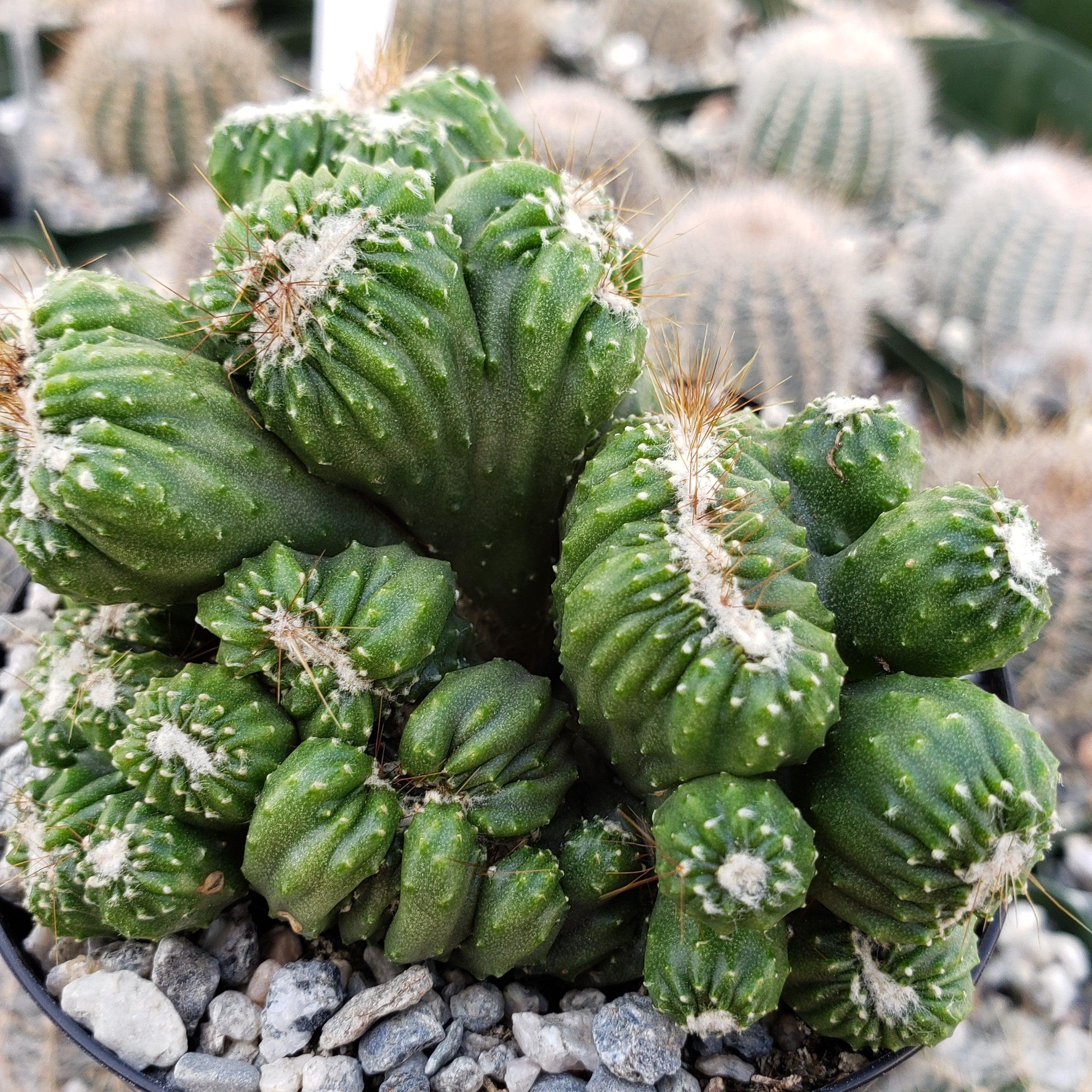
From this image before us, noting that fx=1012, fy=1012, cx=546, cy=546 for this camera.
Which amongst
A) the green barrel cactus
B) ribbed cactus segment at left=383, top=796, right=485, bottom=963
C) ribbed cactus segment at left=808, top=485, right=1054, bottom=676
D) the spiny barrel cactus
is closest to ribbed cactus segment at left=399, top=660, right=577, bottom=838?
ribbed cactus segment at left=383, top=796, right=485, bottom=963

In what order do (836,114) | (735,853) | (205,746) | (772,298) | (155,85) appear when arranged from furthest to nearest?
(836,114) < (155,85) < (772,298) < (205,746) < (735,853)

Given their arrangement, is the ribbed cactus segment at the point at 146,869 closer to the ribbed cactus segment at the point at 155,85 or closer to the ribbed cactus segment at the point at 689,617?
the ribbed cactus segment at the point at 689,617

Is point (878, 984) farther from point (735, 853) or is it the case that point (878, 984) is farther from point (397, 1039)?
point (397, 1039)

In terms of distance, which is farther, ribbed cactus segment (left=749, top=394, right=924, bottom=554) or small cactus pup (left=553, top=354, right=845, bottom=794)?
ribbed cactus segment (left=749, top=394, right=924, bottom=554)

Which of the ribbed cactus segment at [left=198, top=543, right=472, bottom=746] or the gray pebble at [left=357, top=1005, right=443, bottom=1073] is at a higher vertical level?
the ribbed cactus segment at [left=198, top=543, right=472, bottom=746]

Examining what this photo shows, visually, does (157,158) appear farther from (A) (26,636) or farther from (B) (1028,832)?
(B) (1028,832)

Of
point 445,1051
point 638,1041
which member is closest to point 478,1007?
point 445,1051

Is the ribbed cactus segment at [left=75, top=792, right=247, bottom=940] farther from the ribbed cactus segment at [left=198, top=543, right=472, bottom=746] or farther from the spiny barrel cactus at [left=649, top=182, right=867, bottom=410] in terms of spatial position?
the spiny barrel cactus at [left=649, top=182, right=867, bottom=410]
